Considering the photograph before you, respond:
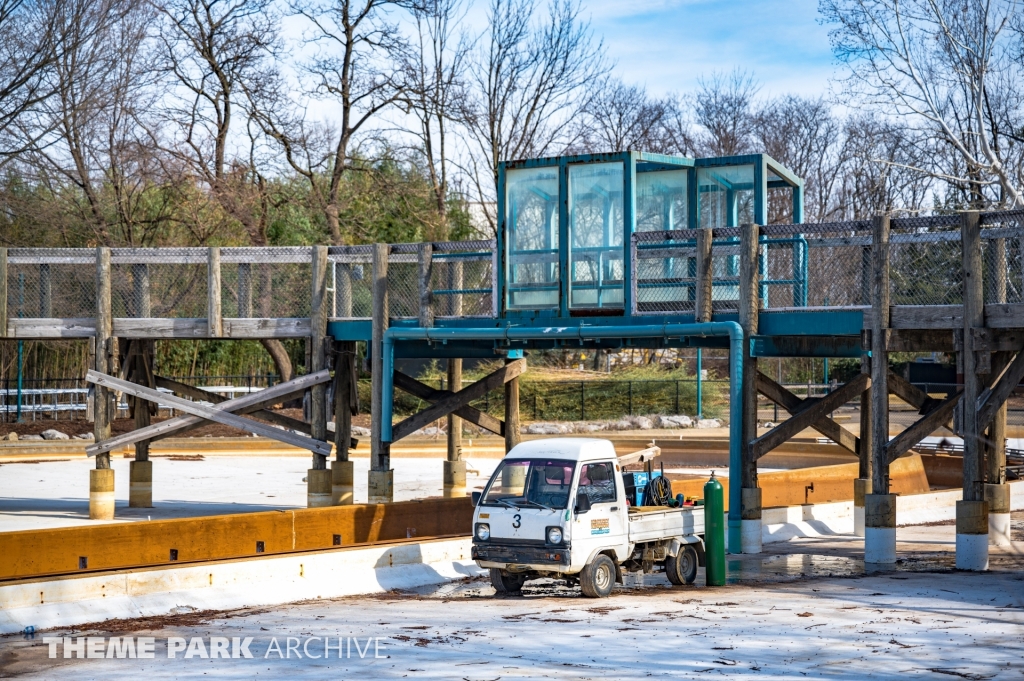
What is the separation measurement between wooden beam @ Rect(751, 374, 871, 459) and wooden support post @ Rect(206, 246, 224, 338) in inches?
366

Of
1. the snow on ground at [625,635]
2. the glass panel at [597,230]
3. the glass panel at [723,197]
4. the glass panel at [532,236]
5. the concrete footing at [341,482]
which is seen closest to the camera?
the snow on ground at [625,635]

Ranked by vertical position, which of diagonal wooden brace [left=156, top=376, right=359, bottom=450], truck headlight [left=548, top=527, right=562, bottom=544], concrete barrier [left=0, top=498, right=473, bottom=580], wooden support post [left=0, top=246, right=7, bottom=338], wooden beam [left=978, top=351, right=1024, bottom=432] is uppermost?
wooden support post [left=0, top=246, right=7, bottom=338]

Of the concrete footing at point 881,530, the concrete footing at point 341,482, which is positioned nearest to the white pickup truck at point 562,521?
the concrete footing at point 881,530

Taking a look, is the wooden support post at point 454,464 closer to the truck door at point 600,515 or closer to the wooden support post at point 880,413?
the wooden support post at point 880,413

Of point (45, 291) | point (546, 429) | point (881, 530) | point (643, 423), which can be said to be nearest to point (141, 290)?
point (45, 291)

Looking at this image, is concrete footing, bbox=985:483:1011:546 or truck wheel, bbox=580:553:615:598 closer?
truck wheel, bbox=580:553:615:598

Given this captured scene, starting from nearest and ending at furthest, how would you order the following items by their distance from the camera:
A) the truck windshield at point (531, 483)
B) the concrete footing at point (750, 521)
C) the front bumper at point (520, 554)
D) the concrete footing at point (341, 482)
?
1. the front bumper at point (520, 554)
2. the truck windshield at point (531, 483)
3. the concrete footing at point (750, 521)
4. the concrete footing at point (341, 482)

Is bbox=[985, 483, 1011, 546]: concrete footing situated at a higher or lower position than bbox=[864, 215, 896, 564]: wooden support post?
lower

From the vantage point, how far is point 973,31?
2459cm

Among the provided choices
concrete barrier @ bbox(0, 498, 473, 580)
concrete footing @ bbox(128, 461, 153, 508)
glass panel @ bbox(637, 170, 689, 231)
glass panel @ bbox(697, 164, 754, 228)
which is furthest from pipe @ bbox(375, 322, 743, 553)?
concrete footing @ bbox(128, 461, 153, 508)

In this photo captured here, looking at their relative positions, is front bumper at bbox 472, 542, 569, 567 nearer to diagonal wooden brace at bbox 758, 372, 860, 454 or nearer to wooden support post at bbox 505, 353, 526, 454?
diagonal wooden brace at bbox 758, 372, 860, 454

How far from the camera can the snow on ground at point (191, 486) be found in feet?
74.2

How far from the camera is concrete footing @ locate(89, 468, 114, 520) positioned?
69.5 ft

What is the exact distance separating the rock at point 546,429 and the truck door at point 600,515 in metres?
23.9
